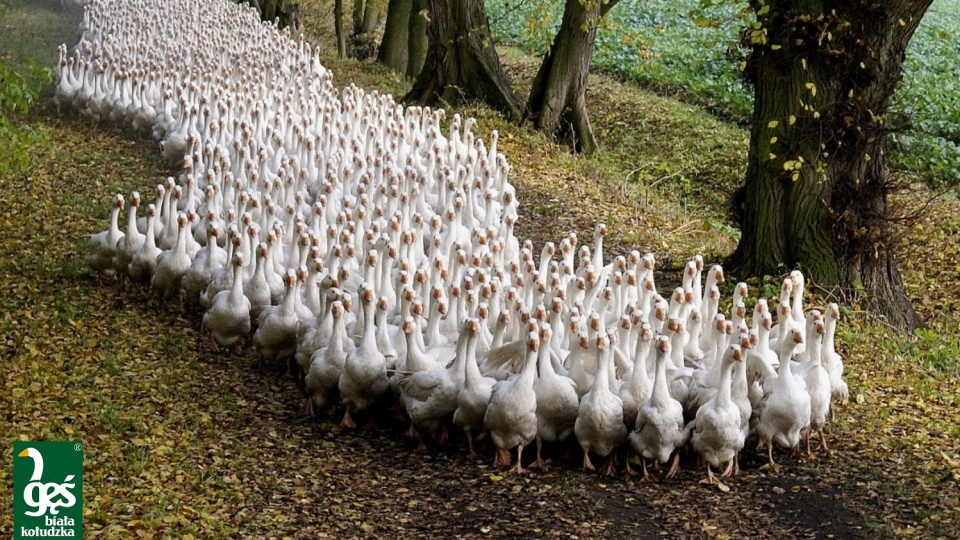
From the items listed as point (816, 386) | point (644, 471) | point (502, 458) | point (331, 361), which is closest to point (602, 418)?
point (644, 471)

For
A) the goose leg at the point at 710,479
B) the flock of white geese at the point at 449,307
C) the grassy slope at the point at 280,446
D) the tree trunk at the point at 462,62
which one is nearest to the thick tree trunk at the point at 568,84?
the tree trunk at the point at 462,62

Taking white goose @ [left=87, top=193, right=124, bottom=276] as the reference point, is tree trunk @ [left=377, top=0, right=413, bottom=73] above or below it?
above

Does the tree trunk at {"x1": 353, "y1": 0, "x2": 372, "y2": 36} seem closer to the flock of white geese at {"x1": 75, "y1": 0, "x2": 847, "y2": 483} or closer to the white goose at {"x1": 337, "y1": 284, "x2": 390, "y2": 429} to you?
the flock of white geese at {"x1": 75, "y1": 0, "x2": 847, "y2": 483}

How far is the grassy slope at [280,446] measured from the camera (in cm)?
686

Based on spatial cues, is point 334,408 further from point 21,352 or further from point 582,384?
point 21,352

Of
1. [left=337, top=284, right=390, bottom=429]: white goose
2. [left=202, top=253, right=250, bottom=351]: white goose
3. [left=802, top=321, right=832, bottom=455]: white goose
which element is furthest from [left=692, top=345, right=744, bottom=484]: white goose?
[left=202, top=253, right=250, bottom=351]: white goose

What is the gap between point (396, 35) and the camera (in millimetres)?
26250

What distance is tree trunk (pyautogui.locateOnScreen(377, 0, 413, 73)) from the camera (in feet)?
86.2

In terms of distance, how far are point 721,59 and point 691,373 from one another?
22622 millimetres

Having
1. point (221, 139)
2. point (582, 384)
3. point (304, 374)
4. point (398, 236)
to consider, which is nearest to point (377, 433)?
point (304, 374)

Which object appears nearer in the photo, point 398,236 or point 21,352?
point 21,352

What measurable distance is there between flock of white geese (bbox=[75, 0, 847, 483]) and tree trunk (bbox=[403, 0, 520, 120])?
5628 mm

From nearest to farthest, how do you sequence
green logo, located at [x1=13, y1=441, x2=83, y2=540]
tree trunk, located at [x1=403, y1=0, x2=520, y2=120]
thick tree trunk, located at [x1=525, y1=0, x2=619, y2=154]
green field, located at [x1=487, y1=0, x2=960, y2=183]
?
green logo, located at [x1=13, y1=441, x2=83, y2=540] → thick tree trunk, located at [x1=525, y1=0, x2=619, y2=154] → tree trunk, located at [x1=403, y1=0, x2=520, y2=120] → green field, located at [x1=487, y1=0, x2=960, y2=183]

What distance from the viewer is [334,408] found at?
8477mm
